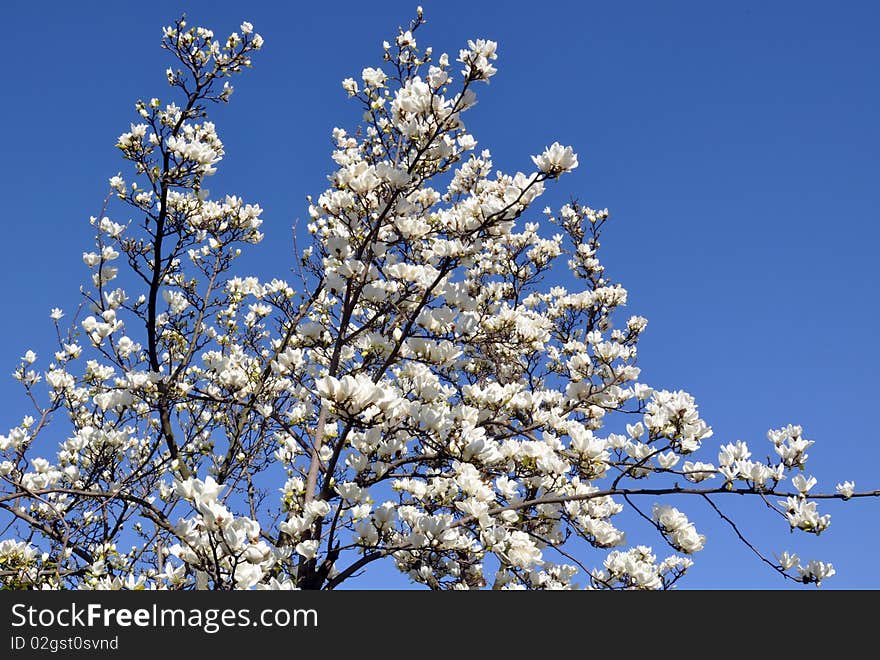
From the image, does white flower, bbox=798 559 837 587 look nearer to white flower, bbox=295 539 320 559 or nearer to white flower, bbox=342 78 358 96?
white flower, bbox=295 539 320 559

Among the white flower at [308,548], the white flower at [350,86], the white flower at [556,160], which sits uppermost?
the white flower at [350,86]

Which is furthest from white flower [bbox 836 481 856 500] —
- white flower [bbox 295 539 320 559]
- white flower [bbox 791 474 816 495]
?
white flower [bbox 295 539 320 559]

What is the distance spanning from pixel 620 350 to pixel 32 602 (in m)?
4.08

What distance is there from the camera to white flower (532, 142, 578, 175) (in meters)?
4.00

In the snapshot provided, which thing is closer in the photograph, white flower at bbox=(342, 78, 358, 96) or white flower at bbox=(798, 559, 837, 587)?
white flower at bbox=(798, 559, 837, 587)

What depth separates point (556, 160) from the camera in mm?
4047

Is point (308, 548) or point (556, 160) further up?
point (556, 160)

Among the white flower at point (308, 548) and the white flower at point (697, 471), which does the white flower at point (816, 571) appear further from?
the white flower at point (308, 548)

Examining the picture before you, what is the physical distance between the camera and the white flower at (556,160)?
157 inches

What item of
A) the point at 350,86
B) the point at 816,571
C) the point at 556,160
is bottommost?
the point at 816,571

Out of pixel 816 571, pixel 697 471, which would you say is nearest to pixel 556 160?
pixel 697 471

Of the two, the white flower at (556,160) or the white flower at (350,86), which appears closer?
the white flower at (556,160)

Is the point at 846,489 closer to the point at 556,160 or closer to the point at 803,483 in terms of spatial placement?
the point at 803,483

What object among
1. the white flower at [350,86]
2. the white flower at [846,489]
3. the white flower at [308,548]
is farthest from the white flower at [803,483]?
the white flower at [350,86]
